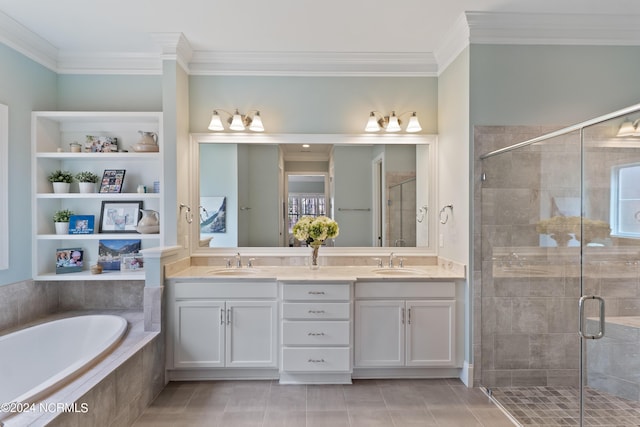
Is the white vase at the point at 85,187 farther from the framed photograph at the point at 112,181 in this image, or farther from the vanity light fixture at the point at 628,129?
the vanity light fixture at the point at 628,129

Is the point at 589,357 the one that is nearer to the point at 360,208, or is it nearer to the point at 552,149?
the point at 552,149

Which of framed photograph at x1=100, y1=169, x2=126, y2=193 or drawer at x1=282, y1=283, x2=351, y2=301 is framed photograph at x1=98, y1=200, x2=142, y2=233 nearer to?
framed photograph at x1=100, y1=169, x2=126, y2=193

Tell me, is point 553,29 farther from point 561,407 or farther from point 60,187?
point 60,187

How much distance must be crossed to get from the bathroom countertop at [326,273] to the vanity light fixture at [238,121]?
4.08 ft

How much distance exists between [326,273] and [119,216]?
193 centimetres

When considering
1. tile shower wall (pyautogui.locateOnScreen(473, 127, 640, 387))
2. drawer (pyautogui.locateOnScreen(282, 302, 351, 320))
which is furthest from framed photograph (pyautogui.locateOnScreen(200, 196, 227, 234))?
tile shower wall (pyautogui.locateOnScreen(473, 127, 640, 387))

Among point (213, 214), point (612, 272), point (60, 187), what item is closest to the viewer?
point (612, 272)

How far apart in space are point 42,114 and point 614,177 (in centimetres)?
422

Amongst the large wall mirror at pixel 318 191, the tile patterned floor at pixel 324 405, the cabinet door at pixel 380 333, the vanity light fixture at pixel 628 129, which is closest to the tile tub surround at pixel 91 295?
the large wall mirror at pixel 318 191

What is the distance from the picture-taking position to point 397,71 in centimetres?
329

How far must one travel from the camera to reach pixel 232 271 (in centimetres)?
318

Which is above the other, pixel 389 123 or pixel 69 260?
pixel 389 123

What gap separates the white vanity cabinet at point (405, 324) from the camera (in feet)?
9.23

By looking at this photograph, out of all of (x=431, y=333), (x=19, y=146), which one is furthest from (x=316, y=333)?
(x=19, y=146)
